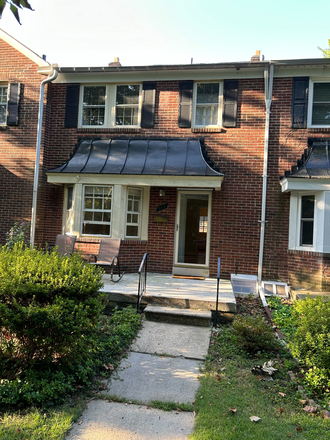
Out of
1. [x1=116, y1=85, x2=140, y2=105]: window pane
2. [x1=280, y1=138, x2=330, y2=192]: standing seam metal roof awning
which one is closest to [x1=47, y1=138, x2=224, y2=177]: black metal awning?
[x1=116, y1=85, x2=140, y2=105]: window pane

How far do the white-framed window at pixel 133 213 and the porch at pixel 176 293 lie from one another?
4.97 ft

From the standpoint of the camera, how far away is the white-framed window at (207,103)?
30.3 ft

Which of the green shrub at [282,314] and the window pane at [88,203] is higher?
the window pane at [88,203]

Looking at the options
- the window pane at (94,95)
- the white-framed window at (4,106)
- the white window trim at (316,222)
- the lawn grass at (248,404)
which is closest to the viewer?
the lawn grass at (248,404)

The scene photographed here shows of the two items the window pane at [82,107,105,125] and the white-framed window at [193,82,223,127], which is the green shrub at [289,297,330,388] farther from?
the window pane at [82,107,105,125]

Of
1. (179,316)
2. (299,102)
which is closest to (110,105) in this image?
(299,102)

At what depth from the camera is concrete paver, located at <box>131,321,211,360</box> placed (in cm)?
476

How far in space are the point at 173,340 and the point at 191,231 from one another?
448 centimetres

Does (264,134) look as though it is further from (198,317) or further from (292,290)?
(198,317)

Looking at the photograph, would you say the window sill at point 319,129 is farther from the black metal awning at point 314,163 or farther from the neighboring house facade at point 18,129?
the neighboring house facade at point 18,129

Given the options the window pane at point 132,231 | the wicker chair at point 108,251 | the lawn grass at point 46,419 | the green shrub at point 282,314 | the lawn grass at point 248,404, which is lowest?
the lawn grass at point 46,419

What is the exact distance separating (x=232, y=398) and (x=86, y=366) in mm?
1702

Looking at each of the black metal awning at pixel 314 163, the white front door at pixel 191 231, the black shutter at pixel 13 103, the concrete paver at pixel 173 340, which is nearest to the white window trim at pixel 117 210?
the white front door at pixel 191 231

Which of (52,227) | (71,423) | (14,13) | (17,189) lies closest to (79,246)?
(52,227)
